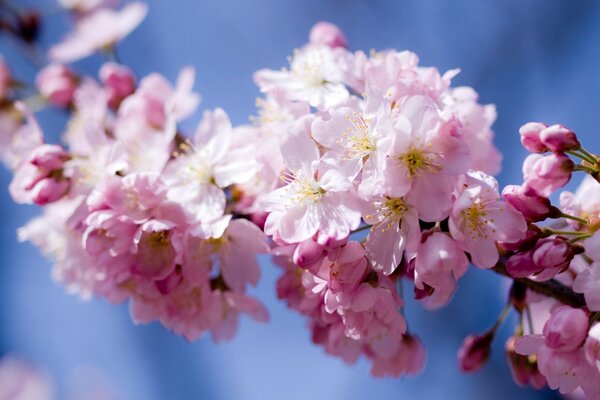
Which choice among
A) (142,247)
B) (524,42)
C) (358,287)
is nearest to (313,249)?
(358,287)

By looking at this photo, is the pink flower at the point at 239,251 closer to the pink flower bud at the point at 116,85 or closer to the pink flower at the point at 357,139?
the pink flower at the point at 357,139

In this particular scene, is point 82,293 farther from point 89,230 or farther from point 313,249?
point 313,249

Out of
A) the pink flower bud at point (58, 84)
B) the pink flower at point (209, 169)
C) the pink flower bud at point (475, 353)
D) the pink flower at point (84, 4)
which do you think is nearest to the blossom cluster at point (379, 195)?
the pink flower at point (209, 169)

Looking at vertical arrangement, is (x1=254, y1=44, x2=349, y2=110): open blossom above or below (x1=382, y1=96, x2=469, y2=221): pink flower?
above

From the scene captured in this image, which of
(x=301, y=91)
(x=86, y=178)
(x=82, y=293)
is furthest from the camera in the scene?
(x=82, y=293)

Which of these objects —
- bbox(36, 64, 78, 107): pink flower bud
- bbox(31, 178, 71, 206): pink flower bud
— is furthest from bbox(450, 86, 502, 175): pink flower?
bbox(36, 64, 78, 107): pink flower bud

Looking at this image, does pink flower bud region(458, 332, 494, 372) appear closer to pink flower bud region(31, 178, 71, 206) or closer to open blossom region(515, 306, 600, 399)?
open blossom region(515, 306, 600, 399)

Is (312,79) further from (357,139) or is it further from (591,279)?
(591,279)

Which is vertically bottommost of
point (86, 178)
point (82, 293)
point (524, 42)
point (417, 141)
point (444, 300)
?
point (82, 293)
